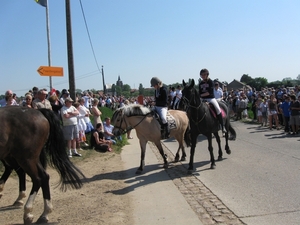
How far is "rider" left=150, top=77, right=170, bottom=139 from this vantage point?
8.47 metres

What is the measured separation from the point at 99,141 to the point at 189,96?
475 centimetres

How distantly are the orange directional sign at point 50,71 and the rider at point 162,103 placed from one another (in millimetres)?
4332

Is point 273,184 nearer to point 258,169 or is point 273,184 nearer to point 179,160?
point 258,169

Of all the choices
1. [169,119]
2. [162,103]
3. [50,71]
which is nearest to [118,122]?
[162,103]

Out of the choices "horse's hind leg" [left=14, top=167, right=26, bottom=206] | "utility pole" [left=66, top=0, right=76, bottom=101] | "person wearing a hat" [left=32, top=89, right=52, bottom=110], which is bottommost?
"horse's hind leg" [left=14, top=167, right=26, bottom=206]

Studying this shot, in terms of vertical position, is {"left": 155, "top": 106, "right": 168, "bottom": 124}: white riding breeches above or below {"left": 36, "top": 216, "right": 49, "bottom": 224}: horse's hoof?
above

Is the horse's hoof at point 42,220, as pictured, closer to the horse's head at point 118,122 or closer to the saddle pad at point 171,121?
the horse's head at point 118,122

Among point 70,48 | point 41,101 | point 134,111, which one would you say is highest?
point 70,48

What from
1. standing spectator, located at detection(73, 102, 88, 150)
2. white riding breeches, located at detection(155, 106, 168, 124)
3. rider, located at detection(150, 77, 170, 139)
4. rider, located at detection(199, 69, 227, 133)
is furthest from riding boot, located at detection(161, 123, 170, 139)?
standing spectator, located at detection(73, 102, 88, 150)

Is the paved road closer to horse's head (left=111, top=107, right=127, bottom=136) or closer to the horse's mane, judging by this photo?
the horse's mane

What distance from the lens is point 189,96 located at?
26.3 feet

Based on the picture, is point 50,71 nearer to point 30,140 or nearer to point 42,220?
point 30,140

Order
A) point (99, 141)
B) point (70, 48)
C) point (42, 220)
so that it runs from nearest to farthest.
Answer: point (42, 220), point (99, 141), point (70, 48)

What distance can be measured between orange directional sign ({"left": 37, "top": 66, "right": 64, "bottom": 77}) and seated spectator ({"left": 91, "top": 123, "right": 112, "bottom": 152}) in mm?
2378
